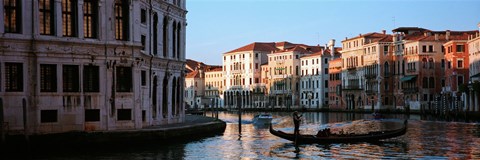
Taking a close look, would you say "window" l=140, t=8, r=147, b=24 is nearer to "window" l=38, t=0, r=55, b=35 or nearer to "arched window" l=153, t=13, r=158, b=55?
"arched window" l=153, t=13, r=158, b=55

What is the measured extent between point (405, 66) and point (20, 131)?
187 ft

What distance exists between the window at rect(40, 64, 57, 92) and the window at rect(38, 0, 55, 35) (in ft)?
3.61

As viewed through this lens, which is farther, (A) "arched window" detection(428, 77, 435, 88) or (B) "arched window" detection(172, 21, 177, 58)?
(A) "arched window" detection(428, 77, 435, 88)

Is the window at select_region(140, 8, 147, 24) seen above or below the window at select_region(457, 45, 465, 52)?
below

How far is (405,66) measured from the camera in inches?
2963

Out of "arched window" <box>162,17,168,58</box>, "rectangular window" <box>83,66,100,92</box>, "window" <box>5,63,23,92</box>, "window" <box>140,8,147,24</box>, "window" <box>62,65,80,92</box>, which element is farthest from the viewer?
"arched window" <box>162,17,168,58</box>

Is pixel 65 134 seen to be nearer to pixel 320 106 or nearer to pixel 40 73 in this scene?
pixel 40 73

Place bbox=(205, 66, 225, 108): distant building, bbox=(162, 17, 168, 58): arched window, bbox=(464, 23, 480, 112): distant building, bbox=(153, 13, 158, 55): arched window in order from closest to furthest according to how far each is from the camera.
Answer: bbox=(153, 13, 158, 55): arched window → bbox=(162, 17, 168, 58): arched window → bbox=(464, 23, 480, 112): distant building → bbox=(205, 66, 225, 108): distant building

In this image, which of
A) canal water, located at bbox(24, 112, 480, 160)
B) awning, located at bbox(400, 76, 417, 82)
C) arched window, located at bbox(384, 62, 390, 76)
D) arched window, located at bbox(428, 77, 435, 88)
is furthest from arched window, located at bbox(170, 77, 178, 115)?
arched window, located at bbox(384, 62, 390, 76)

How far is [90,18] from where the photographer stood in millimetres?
25047

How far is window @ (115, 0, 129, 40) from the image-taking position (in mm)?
25681

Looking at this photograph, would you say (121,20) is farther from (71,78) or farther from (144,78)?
(144,78)

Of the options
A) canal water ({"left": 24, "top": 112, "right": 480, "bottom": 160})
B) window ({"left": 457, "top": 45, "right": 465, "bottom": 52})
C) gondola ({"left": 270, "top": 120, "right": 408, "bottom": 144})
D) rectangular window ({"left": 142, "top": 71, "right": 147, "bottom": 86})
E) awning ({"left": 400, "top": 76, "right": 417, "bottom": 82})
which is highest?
window ({"left": 457, "top": 45, "right": 465, "bottom": 52})

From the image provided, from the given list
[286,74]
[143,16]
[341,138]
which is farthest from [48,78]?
[286,74]
